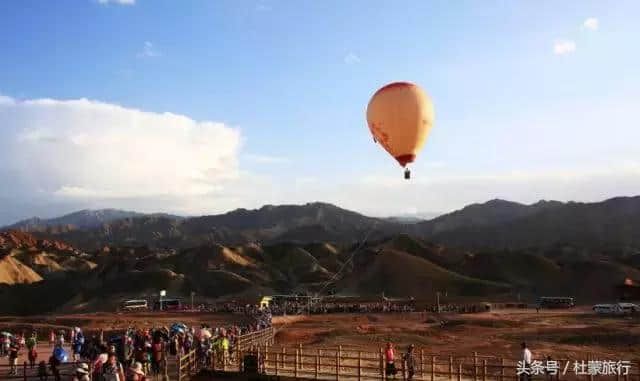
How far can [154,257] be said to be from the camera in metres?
108

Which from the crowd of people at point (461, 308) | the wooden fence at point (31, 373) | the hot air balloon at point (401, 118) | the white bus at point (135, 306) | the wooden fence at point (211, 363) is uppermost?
the hot air balloon at point (401, 118)

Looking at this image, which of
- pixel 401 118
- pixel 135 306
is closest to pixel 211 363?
pixel 401 118

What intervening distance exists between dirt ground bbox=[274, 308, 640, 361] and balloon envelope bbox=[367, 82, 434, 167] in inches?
628

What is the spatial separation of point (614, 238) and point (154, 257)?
377 feet

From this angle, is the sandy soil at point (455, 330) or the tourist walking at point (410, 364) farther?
the sandy soil at point (455, 330)

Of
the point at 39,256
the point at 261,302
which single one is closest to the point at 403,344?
the point at 261,302

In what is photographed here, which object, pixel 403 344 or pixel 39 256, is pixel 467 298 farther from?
pixel 39 256

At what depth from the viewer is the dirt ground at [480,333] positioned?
36562mm

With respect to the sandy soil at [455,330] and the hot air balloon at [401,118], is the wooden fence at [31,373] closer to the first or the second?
the hot air balloon at [401,118]

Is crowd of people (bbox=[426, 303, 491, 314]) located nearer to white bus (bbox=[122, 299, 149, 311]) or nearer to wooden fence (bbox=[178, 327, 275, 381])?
white bus (bbox=[122, 299, 149, 311])

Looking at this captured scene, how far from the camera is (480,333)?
44781 mm

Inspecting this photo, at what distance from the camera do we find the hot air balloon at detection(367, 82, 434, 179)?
23.3m

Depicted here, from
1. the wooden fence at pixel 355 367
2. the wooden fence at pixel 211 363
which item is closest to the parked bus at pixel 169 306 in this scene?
the wooden fence at pixel 211 363

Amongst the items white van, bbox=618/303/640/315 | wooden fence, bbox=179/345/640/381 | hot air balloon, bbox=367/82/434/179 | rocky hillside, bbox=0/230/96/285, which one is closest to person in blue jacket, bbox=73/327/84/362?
wooden fence, bbox=179/345/640/381
